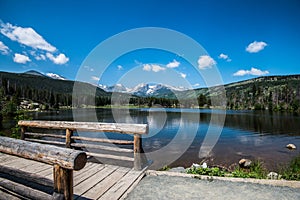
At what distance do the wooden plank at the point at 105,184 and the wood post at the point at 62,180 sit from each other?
1.40 metres

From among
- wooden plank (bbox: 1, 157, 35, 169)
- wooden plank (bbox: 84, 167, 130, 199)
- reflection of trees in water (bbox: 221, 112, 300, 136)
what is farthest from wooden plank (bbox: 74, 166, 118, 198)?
reflection of trees in water (bbox: 221, 112, 300, 136)

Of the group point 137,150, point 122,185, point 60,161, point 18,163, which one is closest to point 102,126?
point 137,150

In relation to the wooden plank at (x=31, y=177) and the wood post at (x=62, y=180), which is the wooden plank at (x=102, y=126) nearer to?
the wooden plank at (x=31, y=177)

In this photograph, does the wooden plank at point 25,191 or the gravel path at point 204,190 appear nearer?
the wooden plank at point 25,191

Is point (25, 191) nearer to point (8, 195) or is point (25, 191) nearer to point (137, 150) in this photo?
point (8, 195)

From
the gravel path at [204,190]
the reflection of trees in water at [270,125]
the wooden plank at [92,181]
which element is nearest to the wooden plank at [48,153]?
the wooden plank at [92,181]

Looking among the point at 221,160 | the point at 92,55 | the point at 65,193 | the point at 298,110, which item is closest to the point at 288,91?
the point at 298,110

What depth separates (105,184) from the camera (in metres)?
4.88

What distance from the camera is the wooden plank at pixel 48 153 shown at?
2801 millimetres

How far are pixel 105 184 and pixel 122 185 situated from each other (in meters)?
0.42

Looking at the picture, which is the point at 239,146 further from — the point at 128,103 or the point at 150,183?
the point at 128,103

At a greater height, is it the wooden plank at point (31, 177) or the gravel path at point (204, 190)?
the wooden plank at point (31, 177)

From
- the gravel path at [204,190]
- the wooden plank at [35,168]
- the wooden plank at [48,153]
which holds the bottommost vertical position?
the gravel path at [204,190]

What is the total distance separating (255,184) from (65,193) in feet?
14.1
